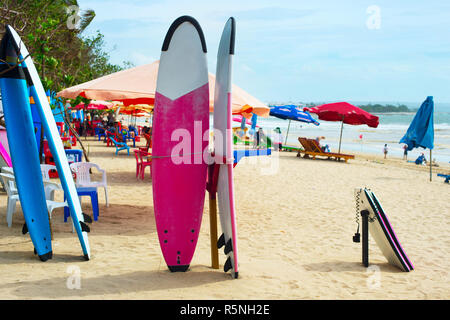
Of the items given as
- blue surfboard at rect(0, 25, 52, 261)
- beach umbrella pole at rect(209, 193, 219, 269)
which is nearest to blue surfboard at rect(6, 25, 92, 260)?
blue surfboard at rect(0, 25, 52, 261)

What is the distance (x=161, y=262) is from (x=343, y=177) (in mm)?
8873

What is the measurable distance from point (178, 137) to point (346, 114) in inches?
558

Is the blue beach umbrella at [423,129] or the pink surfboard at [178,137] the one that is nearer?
the pink surfboard at [178,137]

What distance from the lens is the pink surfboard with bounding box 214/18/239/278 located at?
405cm

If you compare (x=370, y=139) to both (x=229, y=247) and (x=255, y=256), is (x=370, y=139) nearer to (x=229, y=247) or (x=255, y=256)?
(x=255, y=256)

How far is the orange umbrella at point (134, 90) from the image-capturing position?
6.22 meters

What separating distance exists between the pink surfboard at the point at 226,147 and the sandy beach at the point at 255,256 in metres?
0.33

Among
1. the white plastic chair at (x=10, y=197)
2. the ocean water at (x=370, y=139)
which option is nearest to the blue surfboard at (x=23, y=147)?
the white plastic chair at (x=10, y=197)

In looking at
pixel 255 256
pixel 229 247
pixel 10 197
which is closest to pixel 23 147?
pixel 10 197

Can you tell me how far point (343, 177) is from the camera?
1245 cm

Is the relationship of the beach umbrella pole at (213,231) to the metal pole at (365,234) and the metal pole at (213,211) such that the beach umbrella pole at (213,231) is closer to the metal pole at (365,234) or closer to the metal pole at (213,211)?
the metal pole at (213,211)

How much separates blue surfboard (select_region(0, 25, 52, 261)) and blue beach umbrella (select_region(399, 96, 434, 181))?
11.2 meters

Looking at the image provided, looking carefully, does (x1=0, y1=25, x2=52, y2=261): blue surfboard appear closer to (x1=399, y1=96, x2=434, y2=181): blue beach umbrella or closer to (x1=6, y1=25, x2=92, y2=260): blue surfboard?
(x1=6, y1=25, x2=92, y2=260): blue surfboard
